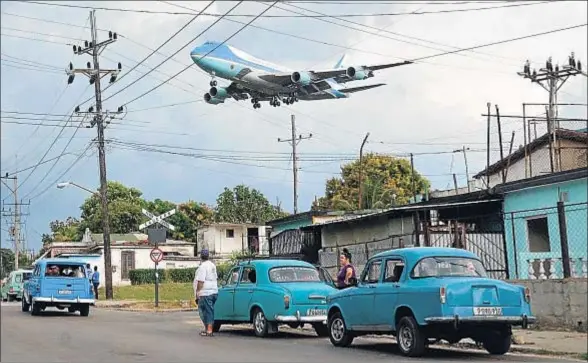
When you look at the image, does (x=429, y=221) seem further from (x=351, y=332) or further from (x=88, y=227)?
(x=88, y=227)

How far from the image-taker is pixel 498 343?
12.1 meters

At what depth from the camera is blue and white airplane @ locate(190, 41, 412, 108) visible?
26.7m

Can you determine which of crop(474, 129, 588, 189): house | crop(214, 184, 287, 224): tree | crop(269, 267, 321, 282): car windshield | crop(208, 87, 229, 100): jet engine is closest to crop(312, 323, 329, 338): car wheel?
crop(269, 267, 321, 282): car windshield

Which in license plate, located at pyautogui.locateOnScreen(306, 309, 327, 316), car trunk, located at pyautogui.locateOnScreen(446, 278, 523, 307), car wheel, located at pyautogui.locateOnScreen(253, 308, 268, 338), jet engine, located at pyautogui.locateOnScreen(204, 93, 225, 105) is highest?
jet engine, located at pyautogui.locateOnScreen(204, 93, 225, 105)

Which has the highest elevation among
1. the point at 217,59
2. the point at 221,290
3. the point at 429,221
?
the point at 217,59

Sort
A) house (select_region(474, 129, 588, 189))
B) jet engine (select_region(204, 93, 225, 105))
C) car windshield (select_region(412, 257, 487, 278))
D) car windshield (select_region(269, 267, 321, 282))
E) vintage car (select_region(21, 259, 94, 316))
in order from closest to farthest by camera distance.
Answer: car windshield (select_region(412, 257, 487, 278)) → car windshield (select_region(269, 267, 321, 282)) → vintage car (select_region(21, 259, 94, 316)) → house (select_region(474, 129, 588, 189)) → jet engine (select_region(204, 93, 225, 105))

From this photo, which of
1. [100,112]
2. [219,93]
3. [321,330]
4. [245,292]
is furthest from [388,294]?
[100,112]

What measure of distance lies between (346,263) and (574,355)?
5262 mm

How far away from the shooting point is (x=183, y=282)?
54625 mm

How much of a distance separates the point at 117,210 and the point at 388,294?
145 feet

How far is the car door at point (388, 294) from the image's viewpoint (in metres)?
12.0

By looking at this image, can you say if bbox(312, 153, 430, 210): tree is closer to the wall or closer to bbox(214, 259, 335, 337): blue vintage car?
the wall

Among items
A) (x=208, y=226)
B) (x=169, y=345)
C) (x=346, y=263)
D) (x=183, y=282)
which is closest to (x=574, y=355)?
(x=346, y=263)

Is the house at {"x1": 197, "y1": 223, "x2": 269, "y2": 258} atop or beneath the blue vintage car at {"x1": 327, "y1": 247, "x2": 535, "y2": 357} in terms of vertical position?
atop
